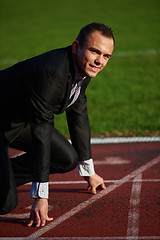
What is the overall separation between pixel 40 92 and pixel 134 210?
1.50 m

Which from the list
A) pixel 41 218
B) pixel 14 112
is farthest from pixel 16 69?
pixel 41 218

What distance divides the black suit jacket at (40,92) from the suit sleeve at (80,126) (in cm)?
52

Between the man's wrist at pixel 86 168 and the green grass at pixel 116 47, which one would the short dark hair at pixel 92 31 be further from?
the green grass at pixel 116 47

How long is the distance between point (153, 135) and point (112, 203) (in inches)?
109

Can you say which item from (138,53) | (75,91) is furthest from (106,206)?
(138,53)

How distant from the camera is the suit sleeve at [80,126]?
4.06 meters

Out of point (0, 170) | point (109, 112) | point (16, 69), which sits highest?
point (16, 69)

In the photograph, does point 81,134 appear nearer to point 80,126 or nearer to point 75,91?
point 80,126

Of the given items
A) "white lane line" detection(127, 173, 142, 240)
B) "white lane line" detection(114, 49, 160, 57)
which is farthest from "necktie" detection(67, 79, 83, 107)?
"white lane line" detection(114, 49, 160, 57)

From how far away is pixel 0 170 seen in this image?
380cm

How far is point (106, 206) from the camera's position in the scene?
4.01 meters

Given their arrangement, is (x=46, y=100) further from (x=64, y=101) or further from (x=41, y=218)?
(x=41, y=218)

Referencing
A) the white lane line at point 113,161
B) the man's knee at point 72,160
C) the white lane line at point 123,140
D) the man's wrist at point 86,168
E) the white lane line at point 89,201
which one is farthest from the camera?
the white lane line at point 123,140

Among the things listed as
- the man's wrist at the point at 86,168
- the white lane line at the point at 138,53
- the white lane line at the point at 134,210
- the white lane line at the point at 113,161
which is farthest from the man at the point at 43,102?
the white lane line at the point at 138,53
